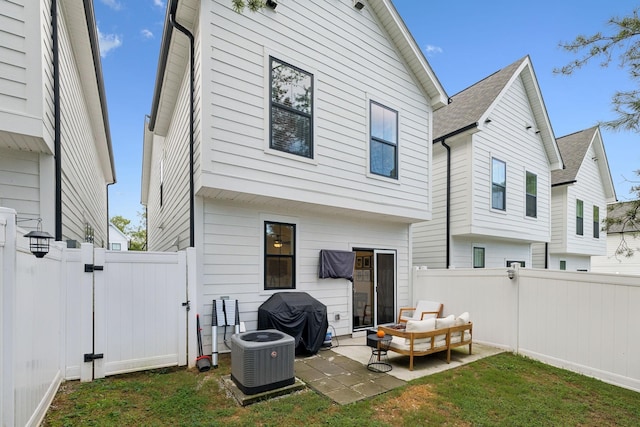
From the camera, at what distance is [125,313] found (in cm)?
481

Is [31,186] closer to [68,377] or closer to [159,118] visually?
[68,377]

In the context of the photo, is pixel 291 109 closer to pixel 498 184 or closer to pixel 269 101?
Answer: pixel 269 101

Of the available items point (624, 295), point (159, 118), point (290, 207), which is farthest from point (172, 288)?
point (624, 295)

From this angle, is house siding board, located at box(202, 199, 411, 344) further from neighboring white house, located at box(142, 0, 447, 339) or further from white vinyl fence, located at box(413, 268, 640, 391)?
white vinyl fence, located at box(413, 268, 640, 391)

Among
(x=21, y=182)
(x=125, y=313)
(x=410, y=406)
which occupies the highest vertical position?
(x=21, y=182)

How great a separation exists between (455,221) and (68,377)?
9802 millimetres

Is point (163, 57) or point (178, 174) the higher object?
point (163, 57)

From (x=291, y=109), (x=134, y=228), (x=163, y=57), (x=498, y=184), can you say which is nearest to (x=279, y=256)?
(x=291, y=109)

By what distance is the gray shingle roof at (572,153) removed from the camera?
1419 centimetres

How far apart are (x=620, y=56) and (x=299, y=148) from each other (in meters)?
5.13

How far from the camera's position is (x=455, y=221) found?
399 inches

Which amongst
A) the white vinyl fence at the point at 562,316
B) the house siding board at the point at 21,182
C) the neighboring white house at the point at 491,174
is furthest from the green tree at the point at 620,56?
the house siding board at the point at 21,182

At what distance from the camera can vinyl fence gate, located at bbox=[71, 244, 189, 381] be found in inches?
177

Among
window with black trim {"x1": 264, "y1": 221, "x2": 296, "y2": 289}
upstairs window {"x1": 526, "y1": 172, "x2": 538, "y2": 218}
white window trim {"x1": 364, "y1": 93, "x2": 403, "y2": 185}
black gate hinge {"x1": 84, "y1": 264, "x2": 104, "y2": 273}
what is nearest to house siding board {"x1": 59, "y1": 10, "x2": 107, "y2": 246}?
black gate hinge {"x1": 84, "y1": 264, "x2": 104, "y2": 273}
